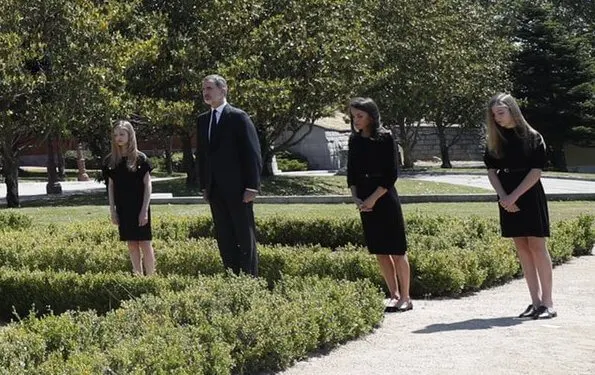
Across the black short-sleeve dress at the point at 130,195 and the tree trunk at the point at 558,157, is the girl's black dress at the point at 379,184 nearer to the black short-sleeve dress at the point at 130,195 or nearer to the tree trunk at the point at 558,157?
the black short-sleeve dress at the point at 130,195

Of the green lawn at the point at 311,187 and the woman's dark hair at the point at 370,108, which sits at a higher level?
the woman's dark hair at the point at 370,108

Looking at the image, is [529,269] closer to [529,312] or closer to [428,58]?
[529,312]

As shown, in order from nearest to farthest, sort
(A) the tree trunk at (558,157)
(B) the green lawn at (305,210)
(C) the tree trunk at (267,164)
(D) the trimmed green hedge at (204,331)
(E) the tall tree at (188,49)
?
(D) the trimmed green hedge at (204,331), (B) the green lawn at (305,210), (E) the tall tree at (188,49), (C) the tree trunk at (267,164), (A) the tree trunk at (558,157)

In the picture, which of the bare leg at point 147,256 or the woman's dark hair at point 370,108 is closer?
the woman's dark hair at point 370,108

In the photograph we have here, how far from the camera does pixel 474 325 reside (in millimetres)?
6910

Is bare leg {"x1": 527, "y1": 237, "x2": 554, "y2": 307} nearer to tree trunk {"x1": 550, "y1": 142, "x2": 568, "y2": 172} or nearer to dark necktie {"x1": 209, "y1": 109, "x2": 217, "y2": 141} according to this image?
dark necktie {"x1": 209, "y1": 109, "x2": 217, "y2": 141}

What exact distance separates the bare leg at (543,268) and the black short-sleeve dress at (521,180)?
118 mm

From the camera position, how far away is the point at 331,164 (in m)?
43.6

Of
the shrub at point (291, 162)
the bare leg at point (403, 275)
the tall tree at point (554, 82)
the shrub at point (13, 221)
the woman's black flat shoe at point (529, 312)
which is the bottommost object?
the woman's black flat shoe at point (529, 312)

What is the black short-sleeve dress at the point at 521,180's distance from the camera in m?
7.07

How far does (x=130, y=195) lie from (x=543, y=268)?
415 centimetres

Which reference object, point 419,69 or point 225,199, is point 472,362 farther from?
point 419,69

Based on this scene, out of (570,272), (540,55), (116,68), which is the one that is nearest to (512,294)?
(570,272)

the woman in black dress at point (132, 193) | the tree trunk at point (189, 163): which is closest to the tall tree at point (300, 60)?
the tree trunk at point (189, 163)
